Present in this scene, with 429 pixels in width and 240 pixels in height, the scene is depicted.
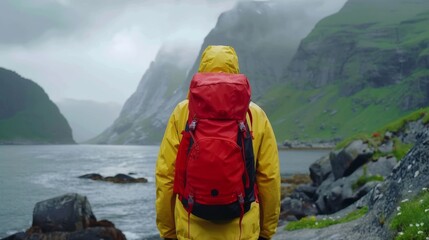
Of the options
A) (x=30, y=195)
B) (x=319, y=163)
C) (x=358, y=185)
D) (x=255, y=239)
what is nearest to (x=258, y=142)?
(x=255, y=239)

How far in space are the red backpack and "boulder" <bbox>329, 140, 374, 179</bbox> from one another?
96.2 ft

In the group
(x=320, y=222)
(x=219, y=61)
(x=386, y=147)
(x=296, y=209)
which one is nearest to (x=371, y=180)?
(x=386, y=147)

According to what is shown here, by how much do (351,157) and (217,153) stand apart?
30.7 meters

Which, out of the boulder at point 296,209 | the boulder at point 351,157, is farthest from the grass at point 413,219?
the boulder at point 296,209

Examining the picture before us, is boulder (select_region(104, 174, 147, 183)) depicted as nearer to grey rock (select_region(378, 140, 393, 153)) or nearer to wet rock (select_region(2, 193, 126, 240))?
wet rock (select_region(2, 193, 126, 240))

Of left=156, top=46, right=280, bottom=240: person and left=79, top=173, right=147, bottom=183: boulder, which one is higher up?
left=156, top=46, right=280, bottom=240: person

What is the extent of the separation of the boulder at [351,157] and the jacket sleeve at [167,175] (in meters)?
29.1

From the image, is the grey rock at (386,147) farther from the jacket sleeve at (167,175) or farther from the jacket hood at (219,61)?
the jacket sleeve at (167,175)

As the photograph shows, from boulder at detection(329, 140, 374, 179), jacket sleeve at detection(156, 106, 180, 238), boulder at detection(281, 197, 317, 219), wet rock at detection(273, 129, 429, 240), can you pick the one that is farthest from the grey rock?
jacket sleeve at detection(156, 106, 180, 238)

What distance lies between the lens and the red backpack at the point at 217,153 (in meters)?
5.78

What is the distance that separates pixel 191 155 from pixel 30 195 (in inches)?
2242

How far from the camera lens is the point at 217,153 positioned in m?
5.75

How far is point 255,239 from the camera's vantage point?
644 centimetres

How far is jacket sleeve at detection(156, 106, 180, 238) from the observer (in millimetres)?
6398
